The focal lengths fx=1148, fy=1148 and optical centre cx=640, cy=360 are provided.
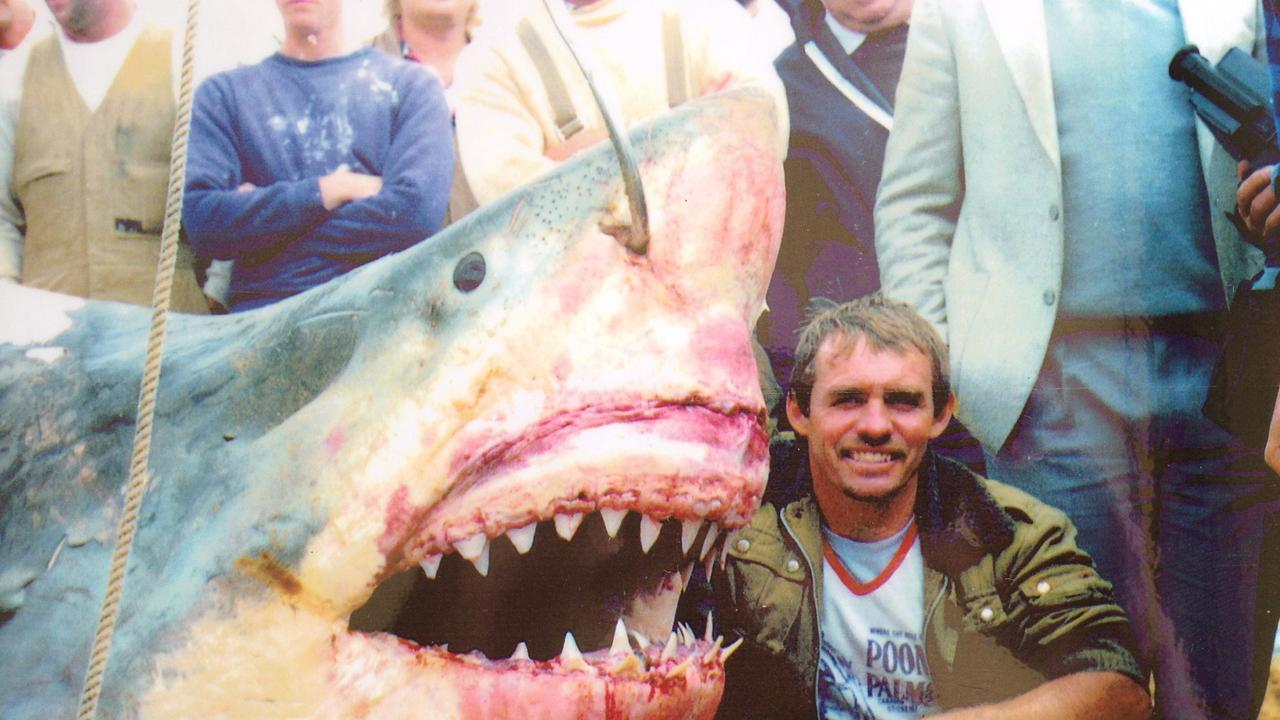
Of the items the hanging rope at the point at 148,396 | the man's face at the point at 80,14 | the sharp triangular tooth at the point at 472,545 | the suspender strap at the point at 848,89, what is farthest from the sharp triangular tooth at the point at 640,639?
the man's face at the point at 80,14

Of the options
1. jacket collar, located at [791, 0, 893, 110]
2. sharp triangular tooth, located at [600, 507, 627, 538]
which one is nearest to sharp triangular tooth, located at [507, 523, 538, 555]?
sharp triangular tooth, located at [600, 507, 627, 538]

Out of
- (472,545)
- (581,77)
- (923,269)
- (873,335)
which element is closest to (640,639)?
(472,545)

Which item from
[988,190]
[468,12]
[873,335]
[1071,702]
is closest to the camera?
[1071,702]

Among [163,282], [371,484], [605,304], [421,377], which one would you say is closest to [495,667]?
[371,484]

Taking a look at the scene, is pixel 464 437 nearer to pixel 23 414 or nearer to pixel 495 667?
pixel 495 667

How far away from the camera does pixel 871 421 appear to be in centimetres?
235

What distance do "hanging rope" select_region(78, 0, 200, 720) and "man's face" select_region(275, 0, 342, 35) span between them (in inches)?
7.6

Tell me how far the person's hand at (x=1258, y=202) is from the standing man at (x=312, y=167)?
5.71 feet

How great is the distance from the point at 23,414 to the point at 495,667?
45.6 inches

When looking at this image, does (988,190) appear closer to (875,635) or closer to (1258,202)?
(1258,202)

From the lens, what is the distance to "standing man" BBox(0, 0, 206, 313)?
2701 millimetres

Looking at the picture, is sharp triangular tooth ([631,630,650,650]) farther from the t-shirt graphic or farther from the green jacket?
the t-shirt graphic

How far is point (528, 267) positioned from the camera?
2111 millimetres

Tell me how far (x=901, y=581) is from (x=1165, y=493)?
61cm
